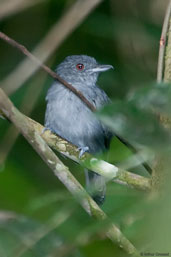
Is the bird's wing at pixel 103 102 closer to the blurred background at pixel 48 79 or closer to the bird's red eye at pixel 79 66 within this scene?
the blurred background at pixel 48 79

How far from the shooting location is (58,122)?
14.4 feet

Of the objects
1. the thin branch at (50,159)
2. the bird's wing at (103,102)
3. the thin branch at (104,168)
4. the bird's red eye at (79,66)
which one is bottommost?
the bird's wing at (103,102)

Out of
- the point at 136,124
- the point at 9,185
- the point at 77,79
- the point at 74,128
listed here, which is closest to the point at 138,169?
the point at 9,185

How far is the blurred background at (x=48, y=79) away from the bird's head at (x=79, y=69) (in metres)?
0.22

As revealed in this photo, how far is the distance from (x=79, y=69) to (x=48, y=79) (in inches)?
17.6

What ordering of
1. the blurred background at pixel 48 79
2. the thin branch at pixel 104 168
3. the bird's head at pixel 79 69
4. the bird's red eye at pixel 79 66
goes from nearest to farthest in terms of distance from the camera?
the blurred background at pixel 48 79, the thin branch at pixel 104 168, the bird's head at pixel 79 69, the bird's red eye at pixel 79 66

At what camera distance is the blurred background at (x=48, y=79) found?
4.17ft

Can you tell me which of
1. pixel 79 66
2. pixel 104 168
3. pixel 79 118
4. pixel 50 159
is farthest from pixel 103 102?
pixel 50 159

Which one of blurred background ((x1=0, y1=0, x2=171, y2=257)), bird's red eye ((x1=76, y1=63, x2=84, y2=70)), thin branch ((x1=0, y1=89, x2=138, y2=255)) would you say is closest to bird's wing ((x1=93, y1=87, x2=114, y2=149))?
blurred background ((x1=0, y1=0, x2=171, y2=257))

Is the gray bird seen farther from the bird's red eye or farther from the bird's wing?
the bird's red eye

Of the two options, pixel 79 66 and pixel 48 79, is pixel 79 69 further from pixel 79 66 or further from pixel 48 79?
pixel 48 79

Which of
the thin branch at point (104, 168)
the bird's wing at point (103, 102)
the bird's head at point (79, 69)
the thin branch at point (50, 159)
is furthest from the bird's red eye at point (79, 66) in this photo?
the thin branch at point (50, 159)

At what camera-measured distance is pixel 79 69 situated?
16.8 ft

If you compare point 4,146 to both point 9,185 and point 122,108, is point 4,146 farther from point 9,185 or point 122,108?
point 122,108
